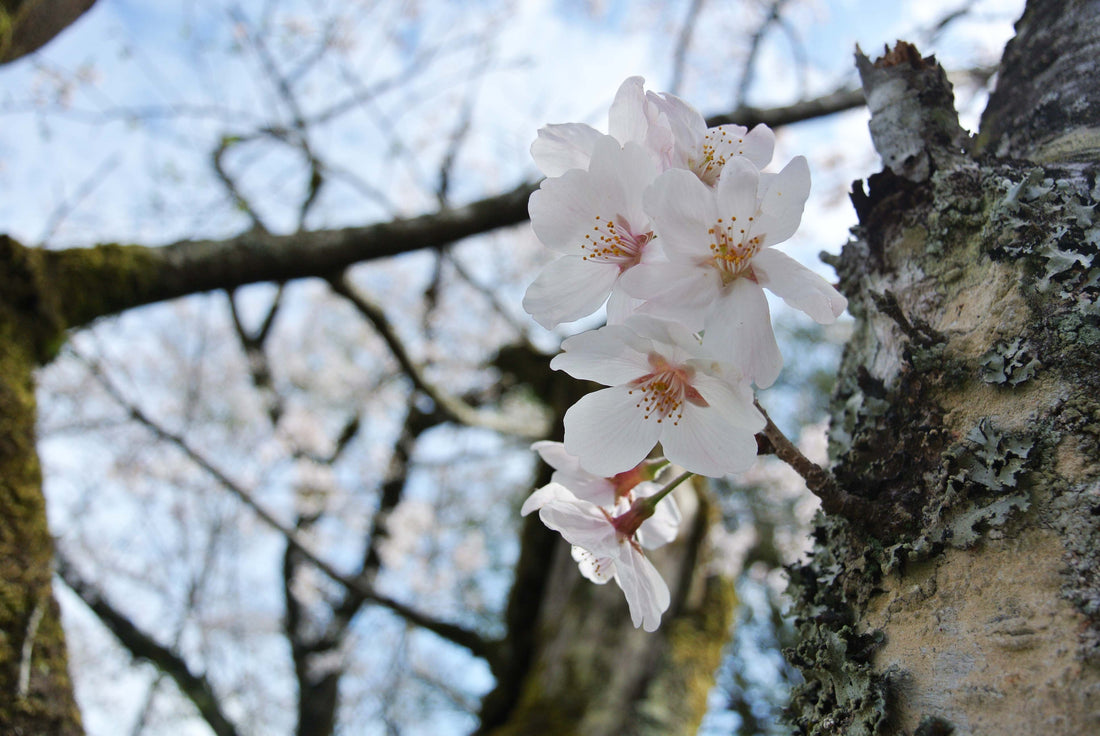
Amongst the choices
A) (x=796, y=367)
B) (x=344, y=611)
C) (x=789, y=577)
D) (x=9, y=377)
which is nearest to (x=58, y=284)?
(x=9, y=377)

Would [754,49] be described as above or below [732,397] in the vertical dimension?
above

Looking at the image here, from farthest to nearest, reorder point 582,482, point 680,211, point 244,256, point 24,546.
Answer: point 244,256 < point 24,546 < point 582,482 < point 680,211

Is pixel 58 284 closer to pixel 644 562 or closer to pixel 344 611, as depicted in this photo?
pixel 644 562

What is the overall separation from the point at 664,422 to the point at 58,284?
2108 mm

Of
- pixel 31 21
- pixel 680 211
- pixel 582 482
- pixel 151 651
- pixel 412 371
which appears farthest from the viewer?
pixel 412 371

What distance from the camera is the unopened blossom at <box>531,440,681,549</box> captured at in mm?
831

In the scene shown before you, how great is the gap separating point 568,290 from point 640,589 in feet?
1.20

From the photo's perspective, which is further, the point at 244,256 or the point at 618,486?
the point at 244,256

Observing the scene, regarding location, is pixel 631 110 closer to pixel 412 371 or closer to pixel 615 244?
pixel 615 244

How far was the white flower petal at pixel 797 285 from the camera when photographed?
0.63 metres

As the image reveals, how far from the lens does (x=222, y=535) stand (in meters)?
5.05

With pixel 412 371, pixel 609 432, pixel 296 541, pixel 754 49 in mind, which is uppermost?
pixel 754 49

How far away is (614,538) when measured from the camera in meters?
0.80

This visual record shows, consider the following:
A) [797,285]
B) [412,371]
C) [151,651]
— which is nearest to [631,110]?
[797,285]
